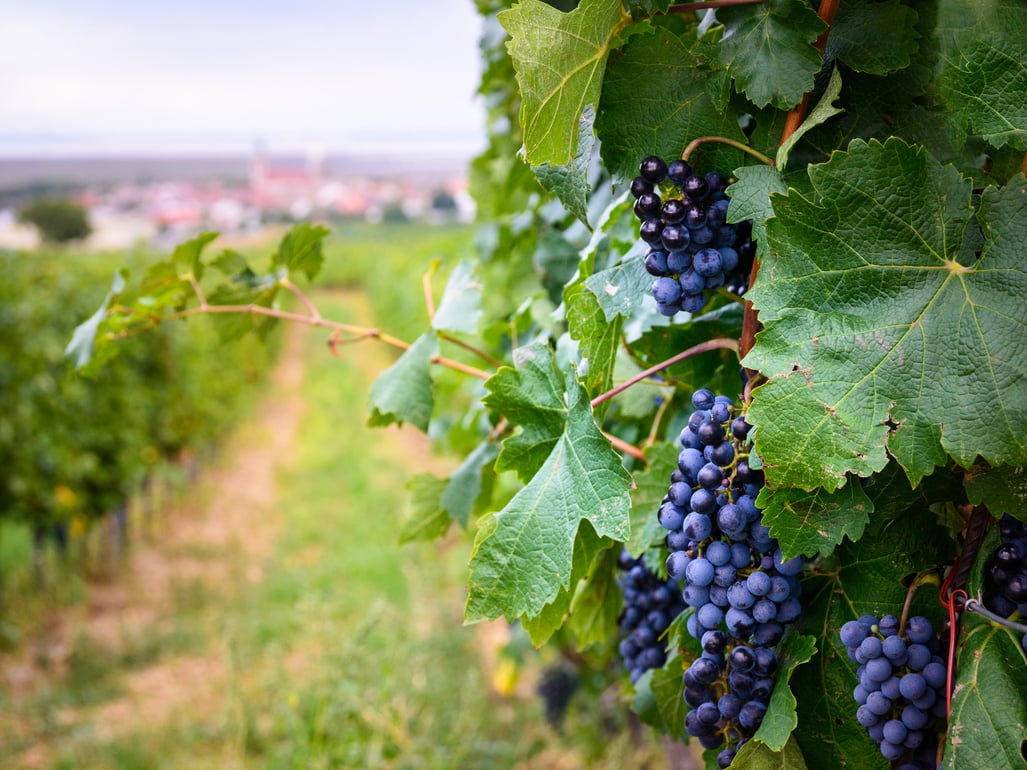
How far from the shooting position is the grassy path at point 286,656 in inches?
147

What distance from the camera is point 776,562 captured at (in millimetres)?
1061

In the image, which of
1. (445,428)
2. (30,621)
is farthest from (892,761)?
(30,621)

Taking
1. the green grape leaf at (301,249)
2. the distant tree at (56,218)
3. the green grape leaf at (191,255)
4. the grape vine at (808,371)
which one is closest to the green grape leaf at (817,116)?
the grape vine at (808,371)

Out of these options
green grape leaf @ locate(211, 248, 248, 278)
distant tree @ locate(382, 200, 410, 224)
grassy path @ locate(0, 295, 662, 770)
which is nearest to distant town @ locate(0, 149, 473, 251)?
distant tree @ locate(382, 200, 410, 224)

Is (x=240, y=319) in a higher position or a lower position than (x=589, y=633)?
higher

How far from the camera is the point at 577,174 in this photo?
3.76 ft

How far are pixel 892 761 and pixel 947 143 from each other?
813 millimetres

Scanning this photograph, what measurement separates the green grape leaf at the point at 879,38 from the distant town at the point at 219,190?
26151mm

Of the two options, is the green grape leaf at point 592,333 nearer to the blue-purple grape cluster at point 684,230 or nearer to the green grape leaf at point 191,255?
the blue-purple grape cluster at point 684,230

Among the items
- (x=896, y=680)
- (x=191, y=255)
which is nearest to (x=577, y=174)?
(x=896, y=680)

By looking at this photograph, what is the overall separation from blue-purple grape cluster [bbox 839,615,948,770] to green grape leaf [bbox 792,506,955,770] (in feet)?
0.16

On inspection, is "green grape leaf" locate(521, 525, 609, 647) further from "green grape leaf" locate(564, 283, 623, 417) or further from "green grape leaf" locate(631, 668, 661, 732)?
"green grape leaf" locate(631, 668, 661, 732)

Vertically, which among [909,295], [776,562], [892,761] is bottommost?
[892,761]

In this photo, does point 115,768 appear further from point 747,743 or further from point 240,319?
point 747,743
